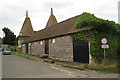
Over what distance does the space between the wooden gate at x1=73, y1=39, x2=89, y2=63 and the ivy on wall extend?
53 cm

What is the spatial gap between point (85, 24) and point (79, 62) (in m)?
4.13

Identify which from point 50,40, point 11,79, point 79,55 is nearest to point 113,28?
point 79,55

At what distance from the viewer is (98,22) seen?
11.0 metres

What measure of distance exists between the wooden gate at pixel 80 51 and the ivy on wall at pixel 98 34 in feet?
1.73

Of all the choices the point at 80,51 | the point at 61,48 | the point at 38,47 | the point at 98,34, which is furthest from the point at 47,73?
the point at 38,47

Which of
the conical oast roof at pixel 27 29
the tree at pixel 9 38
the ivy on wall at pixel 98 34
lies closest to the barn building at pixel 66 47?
the ivy on wall at pixel 98 34

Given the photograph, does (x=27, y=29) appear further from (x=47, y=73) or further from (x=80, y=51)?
(x=47, y=73)

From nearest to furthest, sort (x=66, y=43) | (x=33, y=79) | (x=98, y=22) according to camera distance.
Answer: (x=33, y=79), (x=98, y=22), (x=66, y=43)

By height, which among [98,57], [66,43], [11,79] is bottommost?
[11,79]

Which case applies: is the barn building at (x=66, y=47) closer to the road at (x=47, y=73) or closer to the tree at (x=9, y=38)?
the road at (x=47, y=73)

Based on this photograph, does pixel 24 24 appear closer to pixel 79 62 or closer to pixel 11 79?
pixel 79 62

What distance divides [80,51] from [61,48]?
368 centimetres

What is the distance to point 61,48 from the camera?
611 inches

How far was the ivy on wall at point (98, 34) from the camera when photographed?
11.3m
